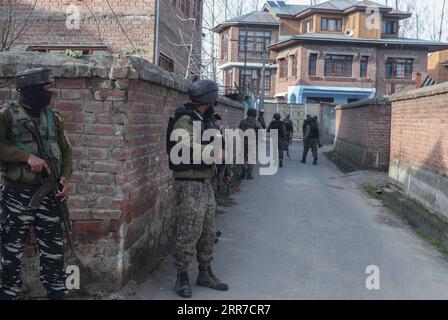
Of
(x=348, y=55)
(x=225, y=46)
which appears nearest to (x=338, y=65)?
(x=348, y=55)

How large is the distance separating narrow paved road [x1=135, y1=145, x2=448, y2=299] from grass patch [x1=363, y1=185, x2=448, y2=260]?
5.1 inches

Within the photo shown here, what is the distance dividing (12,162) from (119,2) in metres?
9.12

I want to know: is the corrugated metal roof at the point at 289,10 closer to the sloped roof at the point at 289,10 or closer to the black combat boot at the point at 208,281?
the sloped roof at the point at 289,10

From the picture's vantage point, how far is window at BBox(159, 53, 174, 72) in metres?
12.4

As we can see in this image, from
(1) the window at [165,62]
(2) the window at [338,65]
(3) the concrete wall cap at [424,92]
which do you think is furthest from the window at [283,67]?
(3) the concrete wall cap at [424,92]

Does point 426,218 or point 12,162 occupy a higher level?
point 12,162

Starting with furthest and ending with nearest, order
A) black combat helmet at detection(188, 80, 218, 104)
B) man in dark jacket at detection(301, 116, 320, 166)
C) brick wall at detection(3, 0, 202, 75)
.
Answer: man in dark jacket at detection(301, 116, 320, 166) → brick wall at detection(3, 0, 202, 75) → black combat helmet at detection(188, 80, 218, 104)

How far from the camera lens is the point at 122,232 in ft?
13.7

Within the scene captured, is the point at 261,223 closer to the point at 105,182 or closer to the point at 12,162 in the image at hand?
the point at 105,182

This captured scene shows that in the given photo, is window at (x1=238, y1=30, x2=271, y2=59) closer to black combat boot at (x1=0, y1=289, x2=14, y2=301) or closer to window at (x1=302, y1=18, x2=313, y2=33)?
window at (x1=302, y1=18, x2=313, y2=33)

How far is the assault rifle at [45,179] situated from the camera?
11.4ft

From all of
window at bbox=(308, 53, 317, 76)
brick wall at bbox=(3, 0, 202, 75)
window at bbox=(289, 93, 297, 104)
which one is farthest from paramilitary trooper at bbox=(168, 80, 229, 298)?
window at bbox=(308, 53, 317, 76)

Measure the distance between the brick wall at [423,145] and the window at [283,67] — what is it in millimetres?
30233
